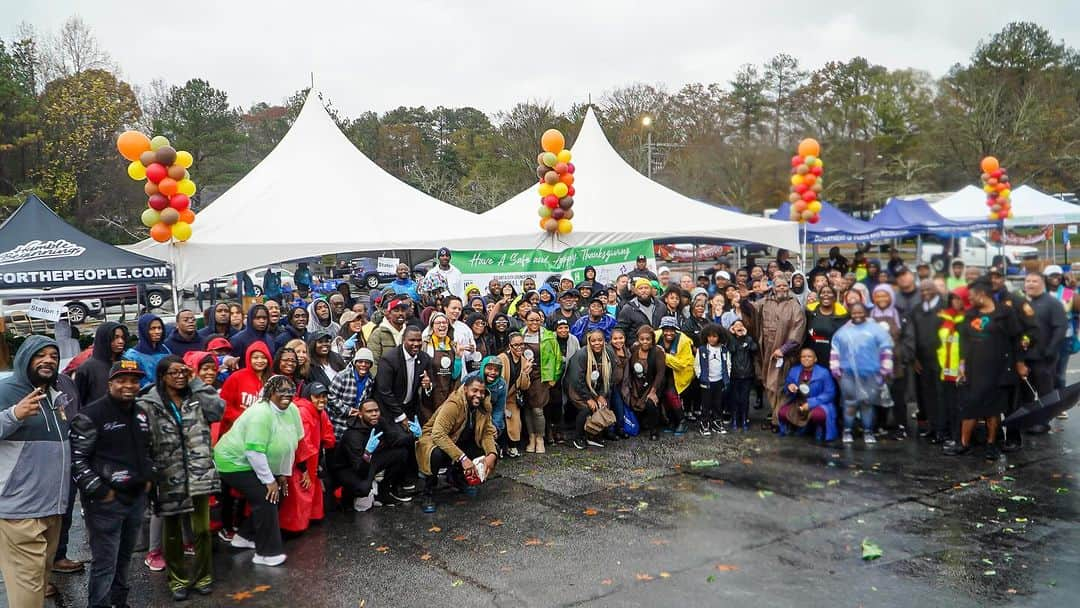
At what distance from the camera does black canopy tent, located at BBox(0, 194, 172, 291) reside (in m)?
8.76

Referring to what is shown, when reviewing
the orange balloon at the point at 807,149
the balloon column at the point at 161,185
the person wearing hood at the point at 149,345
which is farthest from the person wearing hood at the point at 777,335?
the orange balloon at the point at 807,149

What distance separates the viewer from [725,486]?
6.94 meters

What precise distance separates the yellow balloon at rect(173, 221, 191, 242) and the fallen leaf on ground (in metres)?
8.26

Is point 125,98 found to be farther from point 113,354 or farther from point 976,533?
point 976,533

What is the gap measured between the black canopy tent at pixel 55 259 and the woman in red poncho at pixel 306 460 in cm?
448

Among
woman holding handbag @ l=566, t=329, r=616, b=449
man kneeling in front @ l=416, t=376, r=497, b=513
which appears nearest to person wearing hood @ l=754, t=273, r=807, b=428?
woman holding handbag @ l=566, t=329, r=616, b=449

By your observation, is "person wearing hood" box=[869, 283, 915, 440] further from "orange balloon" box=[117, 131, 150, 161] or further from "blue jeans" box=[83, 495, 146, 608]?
"orange balloon" box=[117, 131, 150, 161]

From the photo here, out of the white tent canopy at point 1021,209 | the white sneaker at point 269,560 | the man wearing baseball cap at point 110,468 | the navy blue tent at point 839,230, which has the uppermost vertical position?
the white tent canopy at point 1021,209

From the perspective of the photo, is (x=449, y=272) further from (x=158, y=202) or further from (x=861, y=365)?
(x=861, y=365)

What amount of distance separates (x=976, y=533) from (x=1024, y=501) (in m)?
1.00

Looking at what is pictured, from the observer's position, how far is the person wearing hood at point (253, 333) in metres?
7.41

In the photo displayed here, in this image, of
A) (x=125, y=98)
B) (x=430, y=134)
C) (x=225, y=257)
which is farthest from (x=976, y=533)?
(x=430, y=134)

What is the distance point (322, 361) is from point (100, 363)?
1685 mm

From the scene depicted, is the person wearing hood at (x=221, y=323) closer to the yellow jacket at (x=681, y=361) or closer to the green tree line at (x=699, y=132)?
the yellow jacket at (x=681, y=361)
